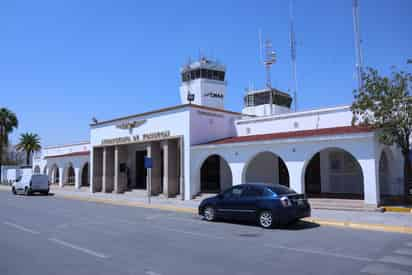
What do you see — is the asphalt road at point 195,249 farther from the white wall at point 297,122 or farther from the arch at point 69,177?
the arch at point 69,177

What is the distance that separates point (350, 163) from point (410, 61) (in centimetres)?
648

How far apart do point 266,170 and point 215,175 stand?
413cm

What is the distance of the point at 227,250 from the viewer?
8.80 meters

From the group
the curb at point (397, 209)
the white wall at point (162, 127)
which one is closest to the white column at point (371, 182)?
the curb at point (397, 209)

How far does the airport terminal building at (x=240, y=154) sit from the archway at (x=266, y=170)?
66 mm

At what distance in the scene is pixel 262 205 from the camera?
41.5 ft

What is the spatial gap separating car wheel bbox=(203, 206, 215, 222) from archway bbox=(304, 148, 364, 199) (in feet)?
26.5

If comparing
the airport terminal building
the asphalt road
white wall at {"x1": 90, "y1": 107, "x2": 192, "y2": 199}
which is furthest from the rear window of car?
the asphalt road

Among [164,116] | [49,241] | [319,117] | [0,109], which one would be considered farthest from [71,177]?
[49,241]

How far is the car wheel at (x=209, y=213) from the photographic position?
47.5 ft

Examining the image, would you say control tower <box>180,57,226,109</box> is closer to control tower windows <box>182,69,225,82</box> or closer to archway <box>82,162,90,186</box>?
control tower windows <box>182,69,225,82</box>

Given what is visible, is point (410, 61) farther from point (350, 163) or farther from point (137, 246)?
point (137, 246)

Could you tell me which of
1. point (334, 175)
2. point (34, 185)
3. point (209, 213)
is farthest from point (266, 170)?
point (34, 185)

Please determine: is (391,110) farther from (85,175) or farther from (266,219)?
(85,175)
